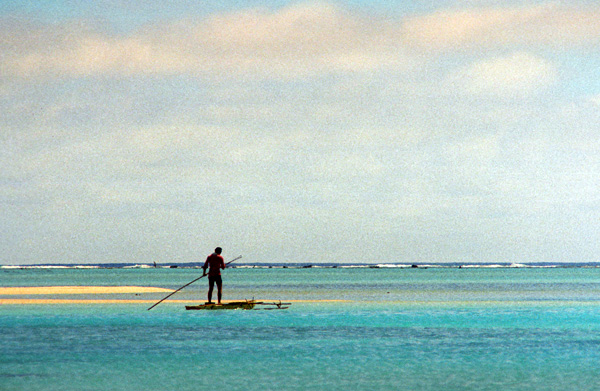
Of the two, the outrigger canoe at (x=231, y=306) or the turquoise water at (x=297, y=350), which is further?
the outrigger canoe at (x=231, y=306)

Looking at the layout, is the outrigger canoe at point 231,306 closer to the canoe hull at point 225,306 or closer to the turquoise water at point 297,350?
the canoe hull at point 225,306

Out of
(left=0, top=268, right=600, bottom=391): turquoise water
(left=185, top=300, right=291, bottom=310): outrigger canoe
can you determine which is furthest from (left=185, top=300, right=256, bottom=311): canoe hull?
(left=0, top=268, right=600, bottom=391): turquoise water

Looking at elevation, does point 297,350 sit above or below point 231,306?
below

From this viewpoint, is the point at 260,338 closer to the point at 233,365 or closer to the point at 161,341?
the point at 161,341

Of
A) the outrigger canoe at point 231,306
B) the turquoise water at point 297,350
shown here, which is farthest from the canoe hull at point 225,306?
the turquoise water at point 297,350

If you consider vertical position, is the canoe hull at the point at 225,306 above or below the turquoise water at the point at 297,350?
above

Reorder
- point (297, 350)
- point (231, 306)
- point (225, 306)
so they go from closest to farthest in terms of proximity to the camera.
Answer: point (297, 350), point (225, 306), point (231, 306)

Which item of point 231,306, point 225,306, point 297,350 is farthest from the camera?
point 231,306

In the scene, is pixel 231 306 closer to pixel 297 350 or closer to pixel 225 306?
pixel 225 306

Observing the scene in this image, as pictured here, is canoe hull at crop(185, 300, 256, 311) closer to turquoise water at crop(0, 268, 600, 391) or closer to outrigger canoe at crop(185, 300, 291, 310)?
outrigger canoe at crop(185, 300, 291, 310)

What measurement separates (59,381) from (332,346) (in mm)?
5958

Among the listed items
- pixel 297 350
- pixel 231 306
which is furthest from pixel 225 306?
pixel 297 350

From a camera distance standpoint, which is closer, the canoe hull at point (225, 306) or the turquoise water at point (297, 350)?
the turquoise water at point (297, 350)

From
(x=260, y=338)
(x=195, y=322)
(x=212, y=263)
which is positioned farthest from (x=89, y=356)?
(x=212, y=263)
